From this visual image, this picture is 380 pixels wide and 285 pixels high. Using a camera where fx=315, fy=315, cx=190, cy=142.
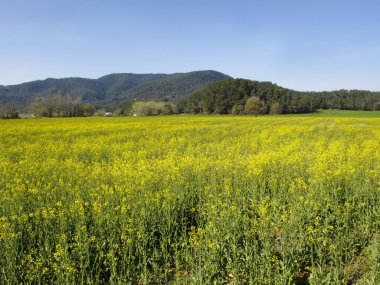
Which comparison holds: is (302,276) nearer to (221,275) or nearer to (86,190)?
(221,275)

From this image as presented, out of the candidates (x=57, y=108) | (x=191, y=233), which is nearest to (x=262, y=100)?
(x=57, y=108)

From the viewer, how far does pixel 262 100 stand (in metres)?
116

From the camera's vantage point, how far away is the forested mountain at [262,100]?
4178 inches

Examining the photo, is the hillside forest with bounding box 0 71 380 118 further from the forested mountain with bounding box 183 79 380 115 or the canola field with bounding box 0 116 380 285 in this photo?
the canola field with bounding box 0 116 380 285

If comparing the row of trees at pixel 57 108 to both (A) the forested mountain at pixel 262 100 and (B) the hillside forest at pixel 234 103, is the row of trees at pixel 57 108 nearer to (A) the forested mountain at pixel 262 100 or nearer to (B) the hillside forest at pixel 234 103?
(B) the hillside forest at pixel 234 103

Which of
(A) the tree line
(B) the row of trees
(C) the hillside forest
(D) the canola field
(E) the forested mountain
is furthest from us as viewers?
(E) the forested mountain

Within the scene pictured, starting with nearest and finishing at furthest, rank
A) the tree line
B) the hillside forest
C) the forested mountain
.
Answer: the tree line → the hillside forest → the forested mountain

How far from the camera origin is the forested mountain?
348 ft

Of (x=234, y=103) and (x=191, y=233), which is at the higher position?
(x=234, y=103)

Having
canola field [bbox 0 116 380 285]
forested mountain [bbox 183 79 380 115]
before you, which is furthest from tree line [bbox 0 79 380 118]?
canola field [bbox 0 116 380 285]

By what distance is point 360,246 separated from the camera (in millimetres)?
6156

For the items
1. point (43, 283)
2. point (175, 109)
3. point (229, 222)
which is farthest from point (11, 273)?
point (175, 109)

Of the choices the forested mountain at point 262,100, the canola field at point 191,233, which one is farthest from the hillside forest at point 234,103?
the canola field at point 191,233

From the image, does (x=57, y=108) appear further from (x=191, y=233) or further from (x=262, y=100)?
(x=191, y=233)
